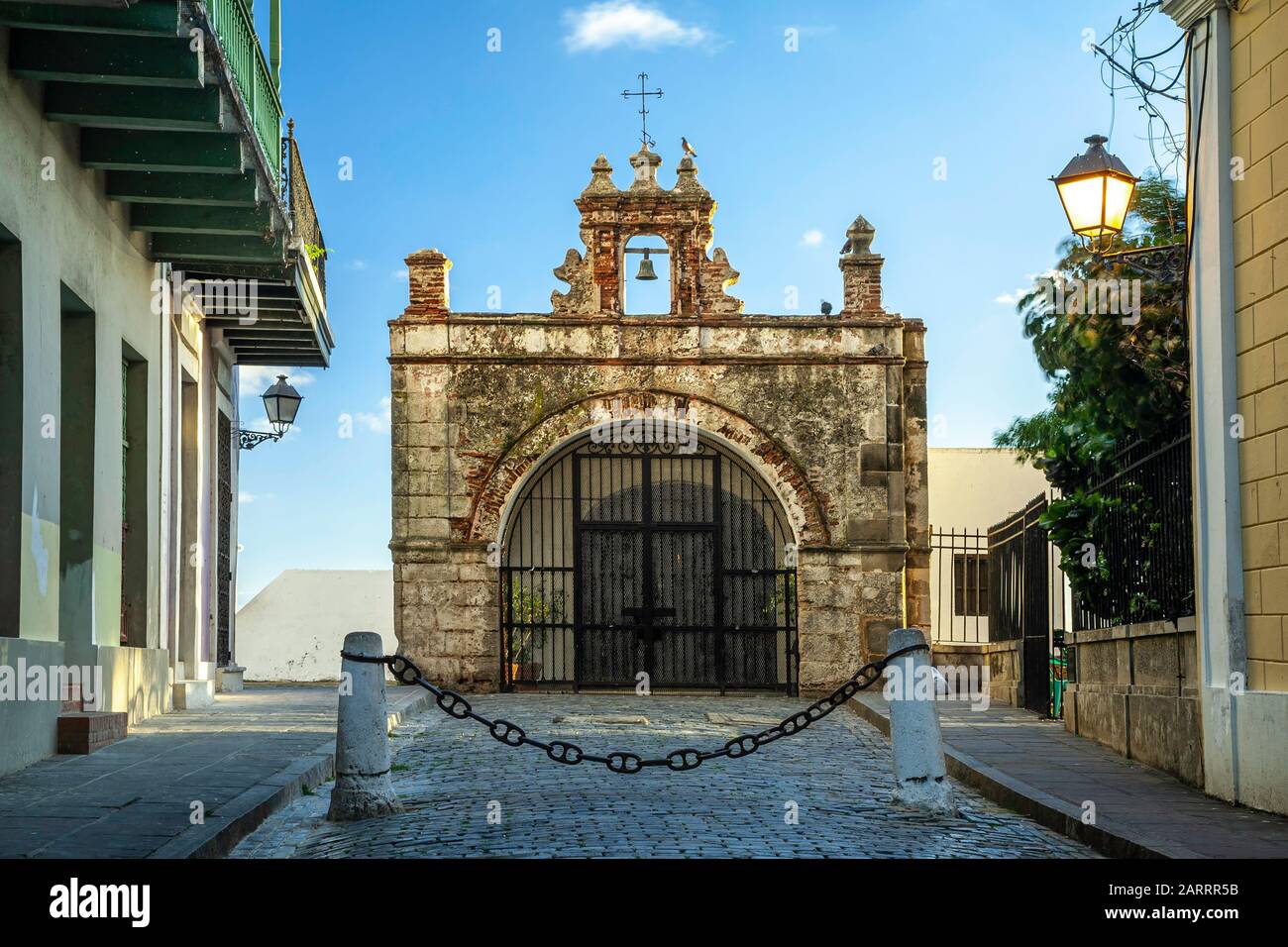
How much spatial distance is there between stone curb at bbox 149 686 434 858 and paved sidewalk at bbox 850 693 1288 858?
3800 millimetres

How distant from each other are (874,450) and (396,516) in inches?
229

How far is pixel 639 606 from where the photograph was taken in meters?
19.8

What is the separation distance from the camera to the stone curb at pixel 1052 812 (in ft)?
22.0

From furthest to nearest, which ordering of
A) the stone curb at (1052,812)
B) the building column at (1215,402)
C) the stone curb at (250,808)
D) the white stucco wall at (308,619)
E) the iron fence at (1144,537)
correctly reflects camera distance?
the white stucco wall at (308,619), the iron fence at (1144,537), the building column at (1215,402), the stone curb at (1052,812), the stone curb at (250,808)

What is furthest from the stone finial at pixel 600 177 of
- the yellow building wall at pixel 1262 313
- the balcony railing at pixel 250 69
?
the yellow building wall at pixel 1262 313

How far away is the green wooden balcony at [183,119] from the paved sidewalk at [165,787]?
13.1 feet

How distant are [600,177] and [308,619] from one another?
1289 cm

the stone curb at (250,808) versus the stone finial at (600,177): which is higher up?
the stone finial at (600,177)

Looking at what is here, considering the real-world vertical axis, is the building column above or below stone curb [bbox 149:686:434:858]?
above

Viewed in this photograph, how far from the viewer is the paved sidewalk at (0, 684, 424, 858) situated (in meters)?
6.63

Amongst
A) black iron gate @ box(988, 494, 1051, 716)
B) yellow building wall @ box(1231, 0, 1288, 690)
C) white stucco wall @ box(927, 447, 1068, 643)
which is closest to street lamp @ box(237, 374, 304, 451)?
black iron gate @ box(988, 494, 1051, 716)

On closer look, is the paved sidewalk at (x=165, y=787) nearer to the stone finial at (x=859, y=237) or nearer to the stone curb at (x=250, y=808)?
the stone curb at (x=250, y=808)

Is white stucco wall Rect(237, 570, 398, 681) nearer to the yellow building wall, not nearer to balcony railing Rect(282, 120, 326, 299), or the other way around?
balcony railing Rect(282, 120, 326, 299)
